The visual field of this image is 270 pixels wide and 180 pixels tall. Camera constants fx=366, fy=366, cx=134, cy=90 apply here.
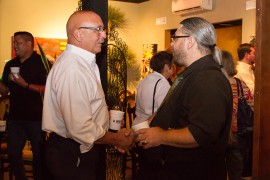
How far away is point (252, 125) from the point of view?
12.6 ft

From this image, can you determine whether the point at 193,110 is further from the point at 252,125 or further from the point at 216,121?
the point at 252,125

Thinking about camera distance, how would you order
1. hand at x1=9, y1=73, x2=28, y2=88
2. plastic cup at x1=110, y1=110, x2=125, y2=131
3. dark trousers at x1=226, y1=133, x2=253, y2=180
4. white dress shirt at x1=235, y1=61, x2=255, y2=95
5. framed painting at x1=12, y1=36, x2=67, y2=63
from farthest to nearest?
framed painting at x1=12, y1=36, x2=67, y2=63 < white dress shirt at x1=235, y1=61, x2=255, y2=95 < dark trousers at x1=226, y1=133, x2=253, y2=180 < hand at x1=9, y1=73, x2=28, y2=88 < plastic cup at x1=110, y1=110, x2=125, y2=131

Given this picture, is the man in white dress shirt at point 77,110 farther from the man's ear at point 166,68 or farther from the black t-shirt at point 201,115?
the man's ear at point 166,68

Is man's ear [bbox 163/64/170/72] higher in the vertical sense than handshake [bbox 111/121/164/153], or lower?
higher

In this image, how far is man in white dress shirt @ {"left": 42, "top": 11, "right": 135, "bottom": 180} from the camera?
200cm

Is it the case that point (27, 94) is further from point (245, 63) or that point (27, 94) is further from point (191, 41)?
point (245, 63)

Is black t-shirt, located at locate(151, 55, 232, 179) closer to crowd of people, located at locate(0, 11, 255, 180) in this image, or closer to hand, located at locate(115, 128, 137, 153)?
crowd of people, located at locate(0, 11, 255, 180)

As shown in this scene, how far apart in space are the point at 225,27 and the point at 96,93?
5100 mm

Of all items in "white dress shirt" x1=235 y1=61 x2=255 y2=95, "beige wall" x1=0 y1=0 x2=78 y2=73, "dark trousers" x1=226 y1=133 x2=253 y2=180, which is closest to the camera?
"dark trousers" x1=226 y1=133 x2=253 y2=180

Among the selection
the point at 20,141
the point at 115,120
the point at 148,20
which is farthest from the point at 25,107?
the point at 148,20

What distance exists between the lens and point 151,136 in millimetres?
1894

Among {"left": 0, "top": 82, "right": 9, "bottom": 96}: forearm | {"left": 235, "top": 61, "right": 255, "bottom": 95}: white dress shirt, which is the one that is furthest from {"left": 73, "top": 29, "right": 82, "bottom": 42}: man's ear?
{"left": 235, "top": 61, "right": 255, "bottom": 95}: white dress shirt

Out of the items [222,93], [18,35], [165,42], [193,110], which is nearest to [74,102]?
[193,110]

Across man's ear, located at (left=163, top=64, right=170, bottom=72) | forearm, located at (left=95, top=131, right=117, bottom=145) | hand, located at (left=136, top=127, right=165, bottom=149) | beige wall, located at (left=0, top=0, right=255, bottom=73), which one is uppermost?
beige wall, located at (left=0, top=0, right=255, bottom=73)
